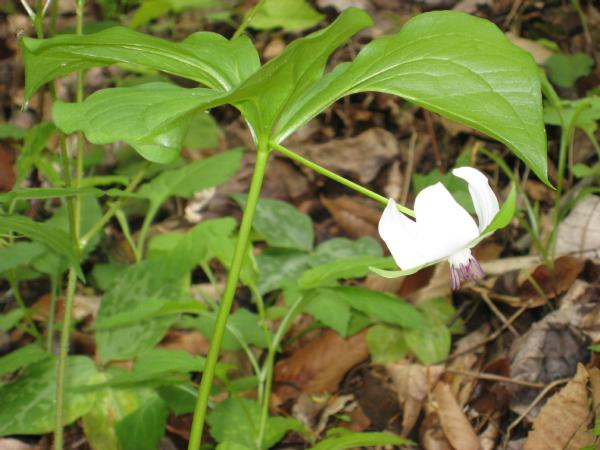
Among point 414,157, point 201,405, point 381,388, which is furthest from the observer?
point 414,157

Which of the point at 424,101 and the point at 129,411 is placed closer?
the point at 424,101

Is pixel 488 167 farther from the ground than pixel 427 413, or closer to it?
farther from the ground

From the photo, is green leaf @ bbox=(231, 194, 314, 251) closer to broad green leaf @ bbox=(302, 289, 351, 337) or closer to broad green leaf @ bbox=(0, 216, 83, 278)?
broad green leaf @ bbox=(302, 289, 351, 337)

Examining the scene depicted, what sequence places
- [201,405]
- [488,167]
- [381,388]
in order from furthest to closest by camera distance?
[488,167]
[381,388]
[201,405]

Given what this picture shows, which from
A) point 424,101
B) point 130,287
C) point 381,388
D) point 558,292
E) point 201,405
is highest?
point 424,101

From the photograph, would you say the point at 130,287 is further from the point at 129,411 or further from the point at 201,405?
the point at 201,405

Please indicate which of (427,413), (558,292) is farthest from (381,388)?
(558,292)

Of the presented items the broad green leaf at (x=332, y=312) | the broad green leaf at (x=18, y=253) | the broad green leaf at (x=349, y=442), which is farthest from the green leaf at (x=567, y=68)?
the broad green leaf at (x=18, y=253)

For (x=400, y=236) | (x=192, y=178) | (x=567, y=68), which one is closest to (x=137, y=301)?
(x=192, y=178)
